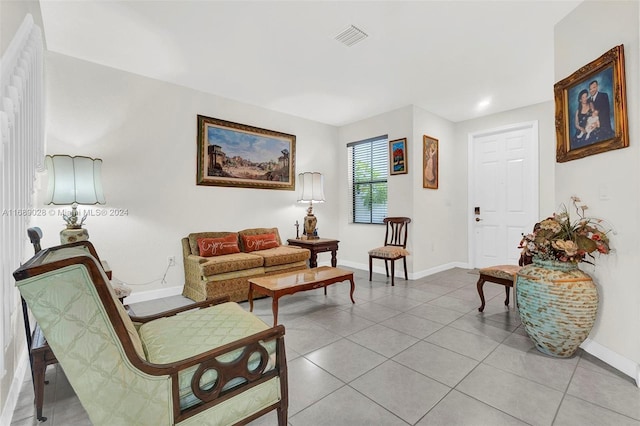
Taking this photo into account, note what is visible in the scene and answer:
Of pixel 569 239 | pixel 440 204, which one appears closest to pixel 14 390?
pixel 569 239

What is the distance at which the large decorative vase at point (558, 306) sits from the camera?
2.01m

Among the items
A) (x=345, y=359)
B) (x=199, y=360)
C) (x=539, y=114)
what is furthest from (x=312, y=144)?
(x=199, y=360)

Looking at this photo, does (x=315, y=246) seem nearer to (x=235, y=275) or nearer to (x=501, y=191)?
(x=235, y=275)

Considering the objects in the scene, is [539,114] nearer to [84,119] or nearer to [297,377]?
[297,377]

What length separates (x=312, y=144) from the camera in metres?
5.33

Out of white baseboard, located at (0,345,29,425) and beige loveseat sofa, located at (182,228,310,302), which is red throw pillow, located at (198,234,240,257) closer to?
beige loveseat sofa, located at (182,228,310,302)

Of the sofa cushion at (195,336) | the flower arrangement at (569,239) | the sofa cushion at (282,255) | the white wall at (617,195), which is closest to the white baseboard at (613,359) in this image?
the white wall at (617,195)

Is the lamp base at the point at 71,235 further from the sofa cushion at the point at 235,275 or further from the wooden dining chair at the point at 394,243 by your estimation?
the wooden dining chair at the point at 394,243

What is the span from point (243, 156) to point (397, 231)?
269cm

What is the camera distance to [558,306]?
6.71 ft

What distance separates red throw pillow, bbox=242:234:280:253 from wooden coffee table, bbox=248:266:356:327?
1057 mm

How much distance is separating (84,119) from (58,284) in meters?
3.11

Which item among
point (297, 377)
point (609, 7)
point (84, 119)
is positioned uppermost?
point (609, 7)

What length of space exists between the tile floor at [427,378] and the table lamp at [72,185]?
1.25m
